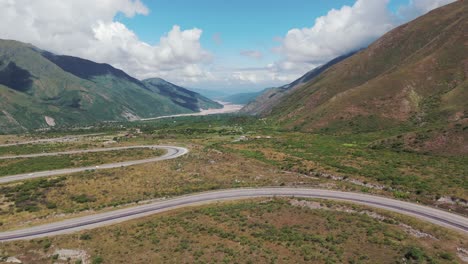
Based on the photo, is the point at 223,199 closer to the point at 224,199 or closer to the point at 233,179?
the point at 224,199

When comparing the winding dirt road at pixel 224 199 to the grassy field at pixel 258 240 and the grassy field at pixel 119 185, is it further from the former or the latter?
the grassy field at pixel 119 185

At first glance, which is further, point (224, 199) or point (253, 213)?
point (224, 199)

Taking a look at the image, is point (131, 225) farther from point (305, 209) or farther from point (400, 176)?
point (400, 176)

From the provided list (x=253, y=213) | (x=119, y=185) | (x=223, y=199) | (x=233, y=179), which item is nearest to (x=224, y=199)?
(x=223, y=199)

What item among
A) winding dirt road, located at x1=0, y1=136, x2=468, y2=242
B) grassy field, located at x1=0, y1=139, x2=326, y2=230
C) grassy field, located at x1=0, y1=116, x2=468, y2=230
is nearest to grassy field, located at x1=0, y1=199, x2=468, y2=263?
winding dirt road, located at x1=0, y1=136, x2=468, y2=242

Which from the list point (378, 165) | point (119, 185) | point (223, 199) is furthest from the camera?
point (378, 165)

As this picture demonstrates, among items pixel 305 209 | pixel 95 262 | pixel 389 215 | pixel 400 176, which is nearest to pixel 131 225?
pixel 95 262

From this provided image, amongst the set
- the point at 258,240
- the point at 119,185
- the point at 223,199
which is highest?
the point at 258,240

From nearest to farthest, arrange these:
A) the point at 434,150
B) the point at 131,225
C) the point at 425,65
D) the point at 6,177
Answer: the point at 131,225 → the point at 6,177 → the point at 434,150 → the point at 425,65
